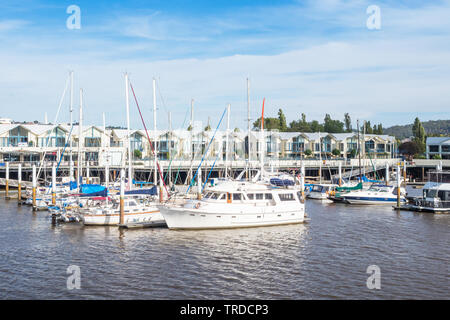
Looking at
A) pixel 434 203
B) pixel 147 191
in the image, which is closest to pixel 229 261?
pixel 147 191

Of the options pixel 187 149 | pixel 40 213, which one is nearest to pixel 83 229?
pixel 40 213

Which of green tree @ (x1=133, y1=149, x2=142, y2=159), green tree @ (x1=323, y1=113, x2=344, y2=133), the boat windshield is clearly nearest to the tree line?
green tree @ (x1=323, y1=113, x2=344, y2=133)

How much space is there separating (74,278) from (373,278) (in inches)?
615

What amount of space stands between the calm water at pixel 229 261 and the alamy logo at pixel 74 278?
33 centimetres

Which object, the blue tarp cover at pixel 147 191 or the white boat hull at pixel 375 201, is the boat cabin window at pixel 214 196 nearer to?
the blue tarp cover at pixel 147 191

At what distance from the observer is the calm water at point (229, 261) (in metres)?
24.7

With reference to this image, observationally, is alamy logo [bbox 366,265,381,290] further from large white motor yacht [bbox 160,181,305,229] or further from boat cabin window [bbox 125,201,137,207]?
boat cabin window [bbox 125,201,137,207]

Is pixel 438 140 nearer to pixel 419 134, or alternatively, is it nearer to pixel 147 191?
pixel 419 134

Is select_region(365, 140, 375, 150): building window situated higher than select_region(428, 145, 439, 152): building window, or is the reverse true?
select_region(365, 140, 375, 150): building window

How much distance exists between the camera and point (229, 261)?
30.2 metres

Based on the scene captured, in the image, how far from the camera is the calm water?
24.7 metres

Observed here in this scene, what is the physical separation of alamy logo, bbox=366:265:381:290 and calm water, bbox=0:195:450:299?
1.29 ft
